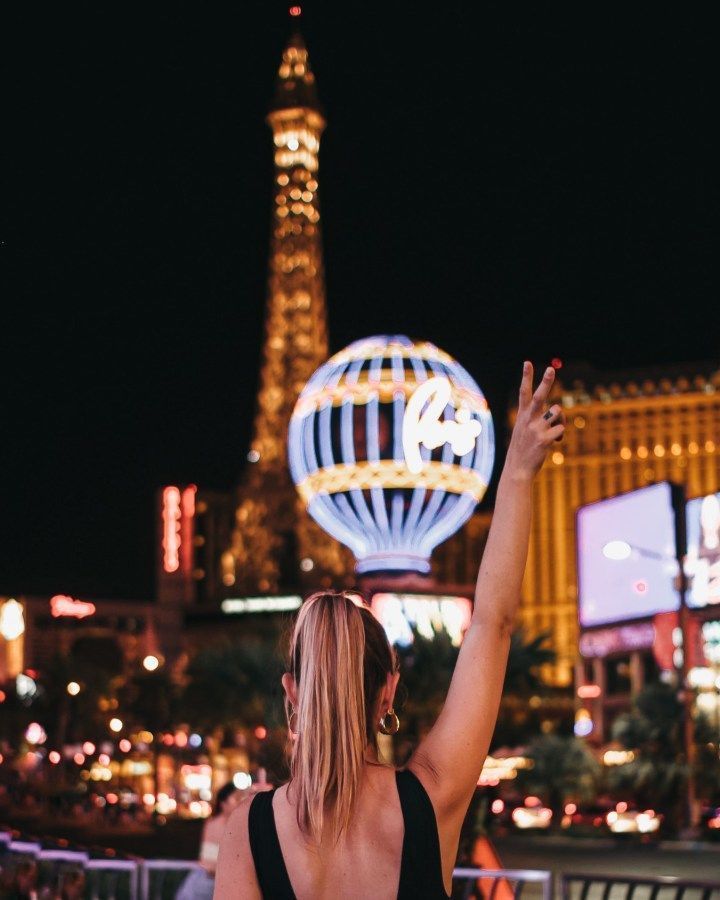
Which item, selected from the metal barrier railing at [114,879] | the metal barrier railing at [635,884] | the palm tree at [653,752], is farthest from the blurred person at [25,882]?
the palm tree at [653,752]

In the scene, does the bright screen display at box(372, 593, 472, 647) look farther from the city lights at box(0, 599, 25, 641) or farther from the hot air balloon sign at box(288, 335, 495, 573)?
the city lights at box(0, 599, 25, 641)

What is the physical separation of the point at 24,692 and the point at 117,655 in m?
38.1

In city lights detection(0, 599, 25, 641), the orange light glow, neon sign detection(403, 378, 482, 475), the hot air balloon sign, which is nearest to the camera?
neon sign detection(403, 378, 482, 475)

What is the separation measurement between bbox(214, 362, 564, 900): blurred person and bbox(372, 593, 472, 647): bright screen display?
152ft

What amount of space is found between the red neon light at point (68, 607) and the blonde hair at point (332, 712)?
127 m

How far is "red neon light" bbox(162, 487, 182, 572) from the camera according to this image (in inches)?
4882

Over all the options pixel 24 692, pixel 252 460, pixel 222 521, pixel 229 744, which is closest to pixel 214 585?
pixel 222 521

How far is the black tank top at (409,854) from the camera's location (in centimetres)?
275

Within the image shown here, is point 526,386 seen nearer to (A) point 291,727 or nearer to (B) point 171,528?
(A) point 291,727

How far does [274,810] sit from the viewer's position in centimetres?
283

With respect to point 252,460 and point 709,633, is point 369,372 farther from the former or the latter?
point 252,460

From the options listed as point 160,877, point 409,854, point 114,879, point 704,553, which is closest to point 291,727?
point 409,854

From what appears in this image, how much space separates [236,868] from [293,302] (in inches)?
3973

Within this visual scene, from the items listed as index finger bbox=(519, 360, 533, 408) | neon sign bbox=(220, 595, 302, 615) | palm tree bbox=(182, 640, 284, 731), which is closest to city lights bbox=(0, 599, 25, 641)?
palm tree bbox=(182, 640, 284, 731)
